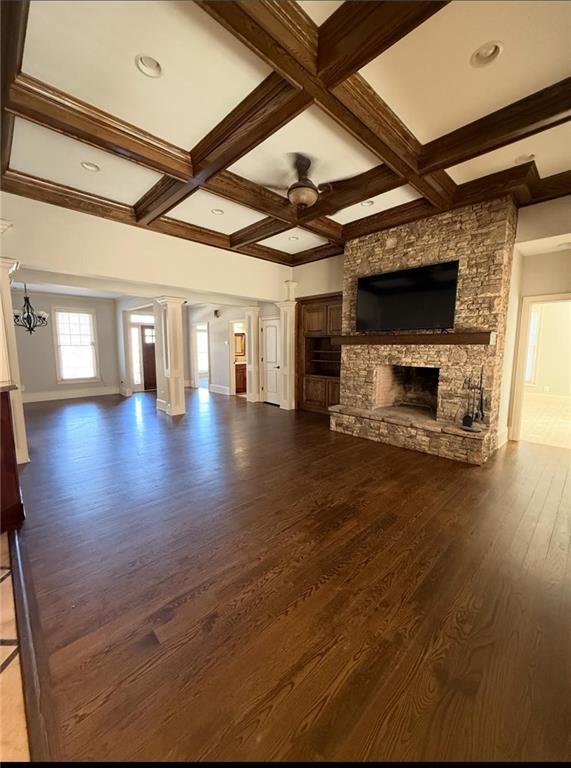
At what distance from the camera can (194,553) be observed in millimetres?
2215

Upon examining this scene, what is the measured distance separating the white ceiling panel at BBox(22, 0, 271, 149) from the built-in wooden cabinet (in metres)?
4.17

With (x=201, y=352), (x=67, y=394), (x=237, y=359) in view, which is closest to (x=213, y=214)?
(x=237, y=359)

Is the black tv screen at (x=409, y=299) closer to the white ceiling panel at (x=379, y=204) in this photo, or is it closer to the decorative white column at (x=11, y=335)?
the white ceiling panel at (x=379, y=204)

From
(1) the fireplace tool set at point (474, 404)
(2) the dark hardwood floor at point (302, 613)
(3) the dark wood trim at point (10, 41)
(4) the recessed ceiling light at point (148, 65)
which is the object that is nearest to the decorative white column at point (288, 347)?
(2) the dark hardwood floor at point (302, 613)

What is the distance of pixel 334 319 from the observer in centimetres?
628

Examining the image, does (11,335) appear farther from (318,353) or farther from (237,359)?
(237,359)

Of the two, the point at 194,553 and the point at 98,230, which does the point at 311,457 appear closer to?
the point at 194,553

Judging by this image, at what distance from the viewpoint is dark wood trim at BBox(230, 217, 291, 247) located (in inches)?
174

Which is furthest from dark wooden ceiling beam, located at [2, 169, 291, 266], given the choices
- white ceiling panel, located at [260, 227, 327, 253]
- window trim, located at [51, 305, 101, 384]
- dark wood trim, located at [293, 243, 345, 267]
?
window trim, located at [51, 305, 101, 384]

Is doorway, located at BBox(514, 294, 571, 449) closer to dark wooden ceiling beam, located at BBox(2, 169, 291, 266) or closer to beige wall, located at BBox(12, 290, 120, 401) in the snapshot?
dark wooden ceiling beam, located at BBox(2, 169, 291, 266)

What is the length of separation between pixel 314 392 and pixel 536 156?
4842mm

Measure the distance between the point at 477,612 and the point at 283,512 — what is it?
4.92 feet

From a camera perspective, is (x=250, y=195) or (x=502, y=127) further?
(x=250, y=195)

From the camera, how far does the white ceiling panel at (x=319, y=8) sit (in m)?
1.68
